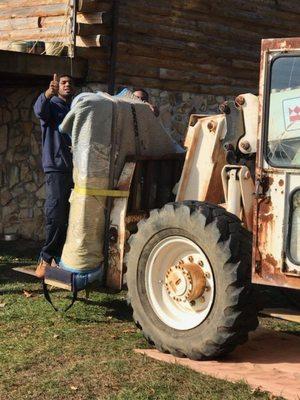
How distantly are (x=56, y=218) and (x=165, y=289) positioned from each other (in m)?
1.68

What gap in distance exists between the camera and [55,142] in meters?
7.20

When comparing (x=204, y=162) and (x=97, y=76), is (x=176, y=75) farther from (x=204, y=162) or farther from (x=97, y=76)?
(x=204, y=162)

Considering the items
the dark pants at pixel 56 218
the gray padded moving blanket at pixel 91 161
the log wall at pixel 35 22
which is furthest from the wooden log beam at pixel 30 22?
the gray padded moving blanket at pixel 91 161

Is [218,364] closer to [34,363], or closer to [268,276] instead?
[268,276]

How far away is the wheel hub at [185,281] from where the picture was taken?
5383 millimetres

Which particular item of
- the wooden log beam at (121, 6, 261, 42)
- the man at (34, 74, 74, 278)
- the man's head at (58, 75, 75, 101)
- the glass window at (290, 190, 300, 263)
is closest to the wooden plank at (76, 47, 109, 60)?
the wooden log beam at (121, 6, 261, 42)

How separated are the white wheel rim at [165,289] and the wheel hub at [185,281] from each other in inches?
1.7

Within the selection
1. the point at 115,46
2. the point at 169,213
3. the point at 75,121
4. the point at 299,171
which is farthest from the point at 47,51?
the point at 299,171

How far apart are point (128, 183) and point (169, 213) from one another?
0.84 metres

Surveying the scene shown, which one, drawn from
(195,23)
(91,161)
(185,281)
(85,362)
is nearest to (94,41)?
(195,23)

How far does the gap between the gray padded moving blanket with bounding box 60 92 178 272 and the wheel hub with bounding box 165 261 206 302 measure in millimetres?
920

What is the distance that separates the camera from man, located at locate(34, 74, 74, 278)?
696 centimetres

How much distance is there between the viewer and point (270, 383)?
4766 millimetres

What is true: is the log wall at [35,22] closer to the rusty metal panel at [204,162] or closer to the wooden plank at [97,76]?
the wooden plank at [97,76]
